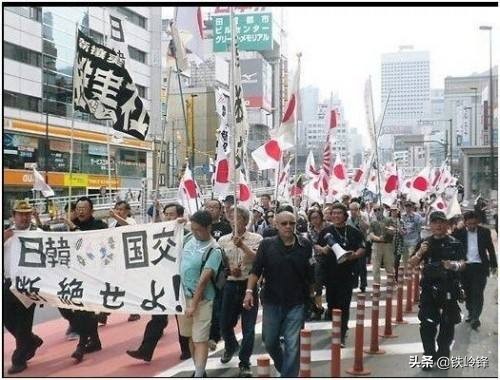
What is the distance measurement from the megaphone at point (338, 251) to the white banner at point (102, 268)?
81.0 inches

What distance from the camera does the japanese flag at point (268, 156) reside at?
9930mm

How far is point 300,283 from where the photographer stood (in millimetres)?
5531

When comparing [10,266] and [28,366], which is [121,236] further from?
[28,366]

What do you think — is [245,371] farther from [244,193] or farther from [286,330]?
[244,193]

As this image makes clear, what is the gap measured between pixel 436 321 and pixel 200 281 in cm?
246

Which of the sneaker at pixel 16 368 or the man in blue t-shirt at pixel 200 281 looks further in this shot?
the sneaker at pixel 16 368

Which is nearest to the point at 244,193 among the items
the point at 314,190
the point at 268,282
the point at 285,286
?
the point at 268,282

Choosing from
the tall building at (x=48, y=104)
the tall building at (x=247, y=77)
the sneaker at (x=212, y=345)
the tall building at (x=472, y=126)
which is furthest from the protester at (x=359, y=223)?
the tall building at (x=247, y=77)

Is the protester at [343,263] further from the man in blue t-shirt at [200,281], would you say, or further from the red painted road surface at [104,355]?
the man in blue t-shirt at [200,281]

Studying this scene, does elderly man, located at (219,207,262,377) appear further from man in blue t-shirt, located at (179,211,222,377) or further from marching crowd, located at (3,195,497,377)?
man in blue t-shirt, located at (179,211,222,377)

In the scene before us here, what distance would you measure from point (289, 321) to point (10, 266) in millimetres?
3059

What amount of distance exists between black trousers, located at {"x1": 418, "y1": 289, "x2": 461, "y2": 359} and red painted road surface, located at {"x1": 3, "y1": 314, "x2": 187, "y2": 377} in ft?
8.78

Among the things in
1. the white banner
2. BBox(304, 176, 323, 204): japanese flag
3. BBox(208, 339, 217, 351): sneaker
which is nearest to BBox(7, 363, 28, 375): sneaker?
the white banner

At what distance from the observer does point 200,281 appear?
556 centimetres
